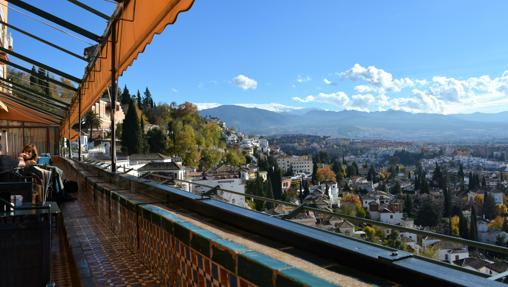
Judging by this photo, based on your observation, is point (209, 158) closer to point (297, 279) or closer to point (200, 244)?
point (200, 244)

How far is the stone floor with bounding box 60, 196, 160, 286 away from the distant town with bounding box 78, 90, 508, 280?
0.64 m

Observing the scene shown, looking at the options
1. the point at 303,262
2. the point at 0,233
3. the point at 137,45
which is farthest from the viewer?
the point at 137,45

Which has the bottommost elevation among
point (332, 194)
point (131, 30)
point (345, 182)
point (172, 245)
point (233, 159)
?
point (345, 182)

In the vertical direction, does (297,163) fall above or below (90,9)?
below

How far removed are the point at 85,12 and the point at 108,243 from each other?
2.75m

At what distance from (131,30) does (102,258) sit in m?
1.95

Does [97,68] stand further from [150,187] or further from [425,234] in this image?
[425,234]

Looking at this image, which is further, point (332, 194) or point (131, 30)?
point (332, 194)

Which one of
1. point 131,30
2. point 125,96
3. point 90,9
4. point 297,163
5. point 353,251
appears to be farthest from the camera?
point 297,163

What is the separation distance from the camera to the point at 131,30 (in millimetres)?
3793

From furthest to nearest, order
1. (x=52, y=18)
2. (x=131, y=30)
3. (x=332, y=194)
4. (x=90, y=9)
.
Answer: (x=332, y=194) → (x=52, y=18) → (x=90, y=9) → (x=131, y=30)

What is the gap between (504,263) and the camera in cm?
112

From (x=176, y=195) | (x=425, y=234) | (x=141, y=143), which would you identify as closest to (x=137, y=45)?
(x=176, y=195)

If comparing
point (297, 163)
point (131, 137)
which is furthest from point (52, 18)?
point (297, 163)
